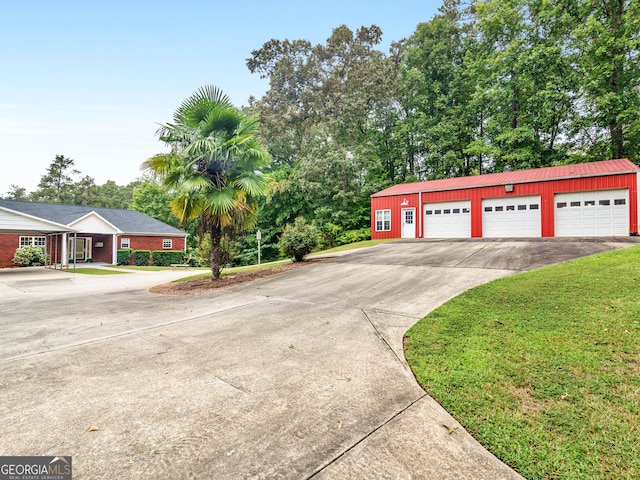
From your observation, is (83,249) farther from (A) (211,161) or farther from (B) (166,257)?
(A) (211,161)

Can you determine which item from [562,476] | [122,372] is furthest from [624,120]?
[122,372]

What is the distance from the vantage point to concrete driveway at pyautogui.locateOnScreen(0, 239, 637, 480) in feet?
6.37

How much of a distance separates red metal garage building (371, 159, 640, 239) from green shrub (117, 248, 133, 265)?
18.7m

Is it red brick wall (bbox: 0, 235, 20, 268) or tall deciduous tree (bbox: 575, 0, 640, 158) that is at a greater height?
tall deciduous tree (bbox: 575, 0, 640, 158)

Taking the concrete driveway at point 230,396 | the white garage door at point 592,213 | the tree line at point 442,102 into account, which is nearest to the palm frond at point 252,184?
the concrete driveway at point 230,396

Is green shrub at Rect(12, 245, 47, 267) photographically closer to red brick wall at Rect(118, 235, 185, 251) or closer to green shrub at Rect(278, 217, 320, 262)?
red brick wall at Rect(118, 235, 185, 251)

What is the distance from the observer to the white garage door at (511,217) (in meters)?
16.2

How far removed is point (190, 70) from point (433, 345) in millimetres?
20070

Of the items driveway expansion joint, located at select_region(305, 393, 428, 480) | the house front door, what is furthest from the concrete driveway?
the house front door

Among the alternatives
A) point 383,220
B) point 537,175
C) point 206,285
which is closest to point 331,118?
point 383,220

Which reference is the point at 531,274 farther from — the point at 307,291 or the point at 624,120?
the point at 624,120

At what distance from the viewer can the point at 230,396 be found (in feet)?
8.89

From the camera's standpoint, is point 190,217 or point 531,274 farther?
point 190,217

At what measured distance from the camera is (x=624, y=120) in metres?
19.1
